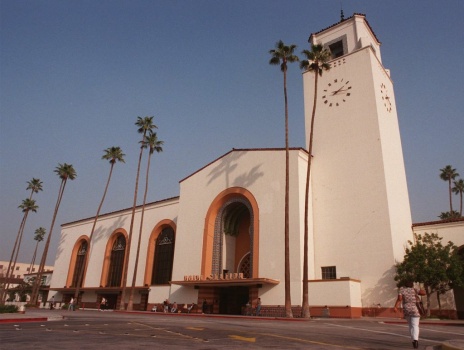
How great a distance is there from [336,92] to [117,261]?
1246 inches

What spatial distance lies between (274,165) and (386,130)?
33.6ft

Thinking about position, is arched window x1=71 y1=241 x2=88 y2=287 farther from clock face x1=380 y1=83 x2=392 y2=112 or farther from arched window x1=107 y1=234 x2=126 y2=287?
clock face x1=380 y1=83 x2=392 y2=112

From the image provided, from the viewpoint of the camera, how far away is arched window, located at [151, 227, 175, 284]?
37.8 m

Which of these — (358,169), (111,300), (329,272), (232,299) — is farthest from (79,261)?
(358,169)

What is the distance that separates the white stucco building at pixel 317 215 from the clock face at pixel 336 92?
4.9 inches

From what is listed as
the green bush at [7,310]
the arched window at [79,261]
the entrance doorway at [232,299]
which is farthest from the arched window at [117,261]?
the green bush at [7,310]

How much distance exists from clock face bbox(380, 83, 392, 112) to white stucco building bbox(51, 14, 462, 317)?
13 centimetres

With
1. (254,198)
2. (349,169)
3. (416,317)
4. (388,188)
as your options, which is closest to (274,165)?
(254,198)

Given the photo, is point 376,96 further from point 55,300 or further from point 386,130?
point 55,300

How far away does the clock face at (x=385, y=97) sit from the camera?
1296 inches

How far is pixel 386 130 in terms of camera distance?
31.2 metres

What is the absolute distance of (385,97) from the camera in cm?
3350

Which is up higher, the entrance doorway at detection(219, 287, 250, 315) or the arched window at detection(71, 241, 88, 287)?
the arched window at detection(71, 241, 88, 287)

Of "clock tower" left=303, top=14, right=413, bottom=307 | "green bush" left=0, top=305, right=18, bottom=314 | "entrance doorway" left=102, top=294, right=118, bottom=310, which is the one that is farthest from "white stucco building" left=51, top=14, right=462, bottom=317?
"green bush" left=0, top=305, right=18, bottom=314
